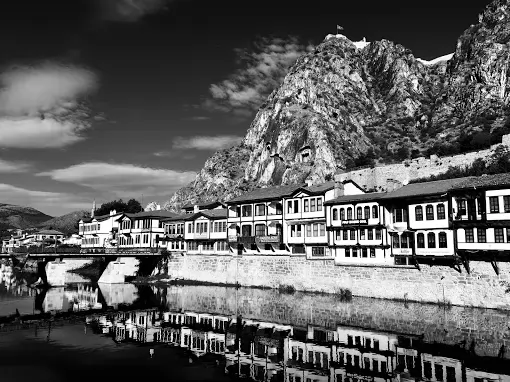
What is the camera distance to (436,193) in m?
37.6

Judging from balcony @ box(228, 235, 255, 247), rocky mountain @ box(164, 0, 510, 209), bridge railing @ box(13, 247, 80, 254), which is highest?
rocky mountain @ box(164, 0, 510, 209)

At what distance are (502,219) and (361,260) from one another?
14.3 metres

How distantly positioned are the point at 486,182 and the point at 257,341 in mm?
24186

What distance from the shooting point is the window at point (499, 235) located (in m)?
33.8

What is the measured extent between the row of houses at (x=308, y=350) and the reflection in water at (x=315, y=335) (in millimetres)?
56

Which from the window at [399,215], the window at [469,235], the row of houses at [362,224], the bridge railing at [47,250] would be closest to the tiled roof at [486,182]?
the row of houses at [362,224]

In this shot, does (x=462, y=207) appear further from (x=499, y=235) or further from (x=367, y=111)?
(x=367, y=111)

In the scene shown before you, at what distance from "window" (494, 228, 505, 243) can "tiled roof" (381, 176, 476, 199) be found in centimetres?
503

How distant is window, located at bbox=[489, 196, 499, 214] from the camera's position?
3434 centimetres

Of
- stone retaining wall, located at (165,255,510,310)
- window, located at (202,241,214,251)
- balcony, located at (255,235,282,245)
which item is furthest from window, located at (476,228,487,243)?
window, located at (202,241,214,251)

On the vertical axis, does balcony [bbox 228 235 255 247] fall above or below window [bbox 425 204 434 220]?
below

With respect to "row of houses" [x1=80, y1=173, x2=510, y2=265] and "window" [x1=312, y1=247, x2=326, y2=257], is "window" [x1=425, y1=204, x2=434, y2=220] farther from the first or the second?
"window" [x1=312, y1=247, x2=326, y2=257]

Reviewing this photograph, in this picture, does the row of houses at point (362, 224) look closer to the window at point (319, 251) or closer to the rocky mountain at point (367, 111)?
the window at point (319, 251)

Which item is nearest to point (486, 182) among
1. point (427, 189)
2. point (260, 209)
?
point (427, 189)
